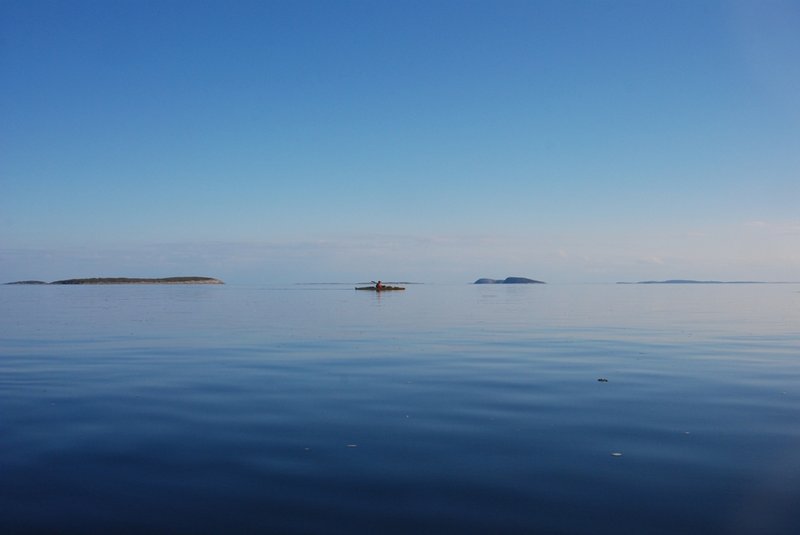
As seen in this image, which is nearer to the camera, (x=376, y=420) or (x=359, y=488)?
(x=359, y=488)

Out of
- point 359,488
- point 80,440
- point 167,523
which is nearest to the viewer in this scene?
point 167,523

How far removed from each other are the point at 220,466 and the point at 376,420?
13.0ft

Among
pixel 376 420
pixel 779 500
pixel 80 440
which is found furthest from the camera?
pixel 376 420

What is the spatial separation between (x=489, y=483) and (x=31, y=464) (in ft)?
23.2

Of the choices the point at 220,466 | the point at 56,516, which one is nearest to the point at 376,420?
the point at 220,466

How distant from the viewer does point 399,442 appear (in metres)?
11.4

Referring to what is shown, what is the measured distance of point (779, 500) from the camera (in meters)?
8.45

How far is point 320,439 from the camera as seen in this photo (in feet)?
38.1

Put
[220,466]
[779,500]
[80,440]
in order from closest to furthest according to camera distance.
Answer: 1. [779,500]
2. [220,466]
3. [80,440]

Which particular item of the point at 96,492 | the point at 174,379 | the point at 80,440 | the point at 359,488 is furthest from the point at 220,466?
the point at 174,379

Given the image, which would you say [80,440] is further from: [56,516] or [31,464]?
[56,516]

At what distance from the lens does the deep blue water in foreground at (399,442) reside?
26.6ft

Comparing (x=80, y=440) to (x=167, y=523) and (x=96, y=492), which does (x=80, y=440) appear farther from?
(x=167, y=523)

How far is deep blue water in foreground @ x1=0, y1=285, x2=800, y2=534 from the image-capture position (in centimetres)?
809
